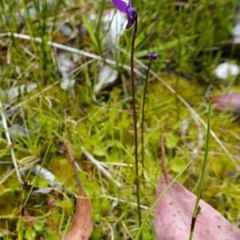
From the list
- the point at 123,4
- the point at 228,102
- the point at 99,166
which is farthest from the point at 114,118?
the point at 123,4

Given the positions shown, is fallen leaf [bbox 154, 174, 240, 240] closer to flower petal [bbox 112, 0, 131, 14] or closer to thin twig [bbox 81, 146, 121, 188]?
thin twig [bbox 81, 146, 121, 188]

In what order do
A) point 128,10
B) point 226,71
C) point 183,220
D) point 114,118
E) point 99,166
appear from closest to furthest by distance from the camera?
1. point 128,10
2. point 183,220
3. point 99,166
4. point 114,118
5. point 226,71

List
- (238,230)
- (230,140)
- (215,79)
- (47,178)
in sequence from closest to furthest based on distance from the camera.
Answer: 1. (238,230)
2. (47,178)
3. (230,140)
4. (215,79)

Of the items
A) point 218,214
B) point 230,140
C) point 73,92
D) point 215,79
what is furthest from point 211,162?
point 73,92

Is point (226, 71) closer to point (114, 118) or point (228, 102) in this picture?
point (228, 102)

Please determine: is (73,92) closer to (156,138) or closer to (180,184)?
(156,138)

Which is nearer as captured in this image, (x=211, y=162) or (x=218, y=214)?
(x=218, y=214)
